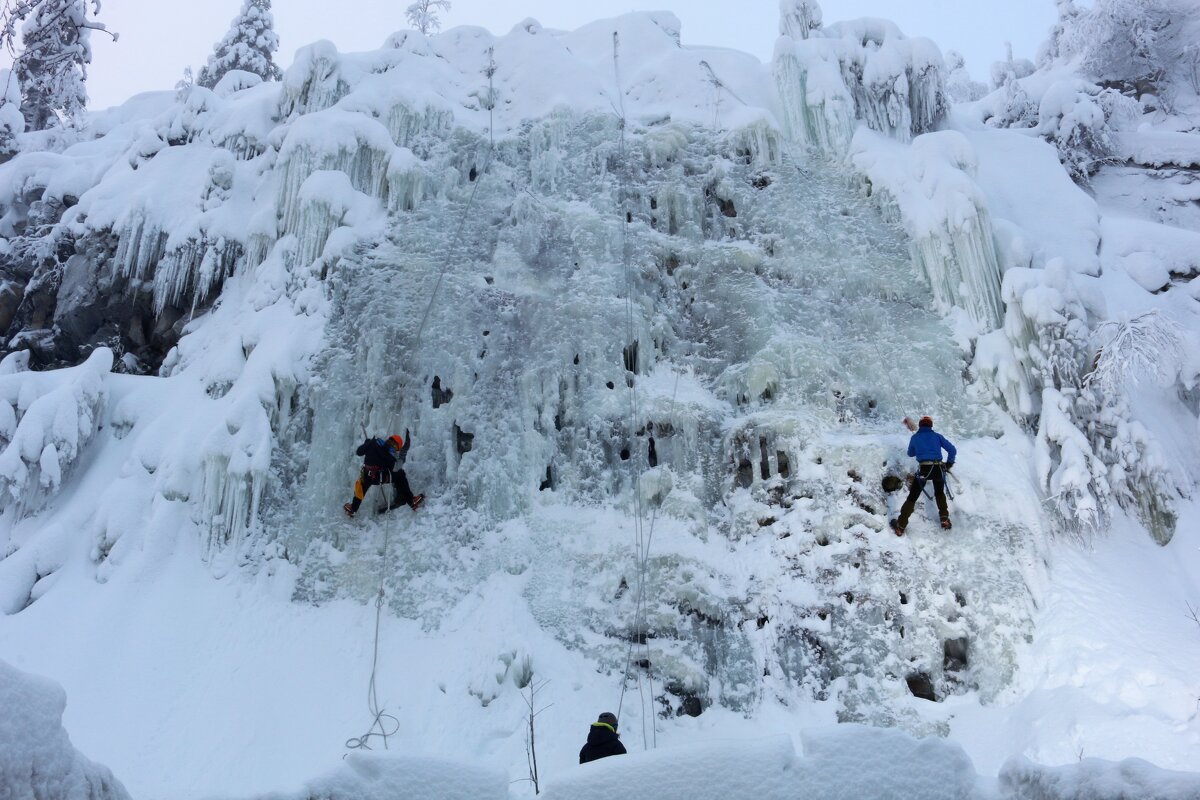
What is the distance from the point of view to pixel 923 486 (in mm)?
8422

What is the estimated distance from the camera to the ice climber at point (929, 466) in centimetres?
832

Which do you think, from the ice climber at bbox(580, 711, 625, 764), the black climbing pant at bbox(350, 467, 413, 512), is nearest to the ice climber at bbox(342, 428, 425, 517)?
the black climbing pant at bbox(350, 467, 413, 512)

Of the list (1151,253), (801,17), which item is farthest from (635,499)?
(801,17)

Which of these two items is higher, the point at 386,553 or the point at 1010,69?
the point at 1010,69

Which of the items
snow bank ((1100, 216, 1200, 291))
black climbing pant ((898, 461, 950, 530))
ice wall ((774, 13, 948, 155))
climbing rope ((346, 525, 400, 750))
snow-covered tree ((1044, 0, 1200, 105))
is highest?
snow-covered tree ((1044, 0, 1200, 105))

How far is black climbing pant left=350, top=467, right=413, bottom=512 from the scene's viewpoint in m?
8.97

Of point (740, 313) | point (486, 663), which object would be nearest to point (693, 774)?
point (486, 663)

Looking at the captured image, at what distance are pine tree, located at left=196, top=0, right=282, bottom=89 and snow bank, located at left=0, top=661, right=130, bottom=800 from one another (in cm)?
2475

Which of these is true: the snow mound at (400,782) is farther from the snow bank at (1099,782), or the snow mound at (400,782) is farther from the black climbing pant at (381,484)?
the black climbing pant at (381,484)

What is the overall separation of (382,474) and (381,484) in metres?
0.21

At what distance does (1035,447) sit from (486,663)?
657 centimetres

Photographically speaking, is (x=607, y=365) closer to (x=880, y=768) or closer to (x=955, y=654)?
(x=955, y=654)

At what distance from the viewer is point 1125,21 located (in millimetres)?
20281

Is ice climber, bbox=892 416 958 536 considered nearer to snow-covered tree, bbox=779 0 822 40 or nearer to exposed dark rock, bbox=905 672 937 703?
exposed dark rock, bbox=905 672 937 703
